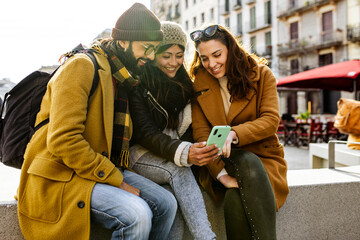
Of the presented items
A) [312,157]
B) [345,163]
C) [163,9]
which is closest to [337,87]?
[312,157]

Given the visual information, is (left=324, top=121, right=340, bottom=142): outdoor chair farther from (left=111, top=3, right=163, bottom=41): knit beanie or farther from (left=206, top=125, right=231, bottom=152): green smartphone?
(left=111, top=3, right=163, bottom=41): knit beanie

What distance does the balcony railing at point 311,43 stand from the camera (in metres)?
21.5

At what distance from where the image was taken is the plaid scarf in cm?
199

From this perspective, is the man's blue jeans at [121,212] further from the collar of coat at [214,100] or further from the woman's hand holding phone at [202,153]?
the collar of coat at [214,100]

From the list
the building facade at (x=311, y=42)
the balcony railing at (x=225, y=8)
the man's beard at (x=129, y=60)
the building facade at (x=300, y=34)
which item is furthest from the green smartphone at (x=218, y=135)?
the balcony railing at (x=225, y=8)

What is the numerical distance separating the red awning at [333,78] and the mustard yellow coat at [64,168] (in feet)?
20.1

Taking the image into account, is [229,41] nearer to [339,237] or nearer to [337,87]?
[339,237]

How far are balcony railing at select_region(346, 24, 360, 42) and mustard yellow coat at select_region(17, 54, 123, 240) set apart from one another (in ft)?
72.3

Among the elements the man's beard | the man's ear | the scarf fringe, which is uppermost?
the man's ear

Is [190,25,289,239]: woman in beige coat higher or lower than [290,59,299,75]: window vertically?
lower

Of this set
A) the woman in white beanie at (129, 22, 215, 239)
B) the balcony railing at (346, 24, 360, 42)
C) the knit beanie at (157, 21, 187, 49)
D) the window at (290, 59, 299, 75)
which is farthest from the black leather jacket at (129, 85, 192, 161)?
the window at (290, 59, 299, 75)

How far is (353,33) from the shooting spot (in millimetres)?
20281

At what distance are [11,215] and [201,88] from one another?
1574mm

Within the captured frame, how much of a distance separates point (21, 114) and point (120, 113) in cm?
57
